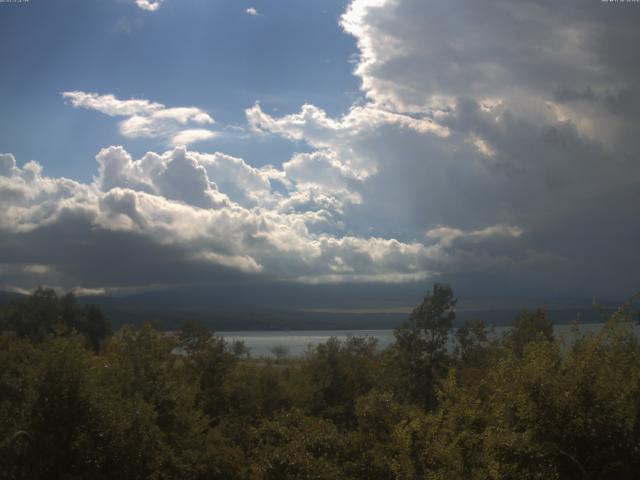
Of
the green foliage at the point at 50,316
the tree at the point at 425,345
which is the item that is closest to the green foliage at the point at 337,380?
the tree at the point at 425,345

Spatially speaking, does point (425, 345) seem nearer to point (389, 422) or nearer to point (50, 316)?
point (389, 422)

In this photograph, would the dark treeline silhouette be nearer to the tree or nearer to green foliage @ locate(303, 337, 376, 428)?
the tree

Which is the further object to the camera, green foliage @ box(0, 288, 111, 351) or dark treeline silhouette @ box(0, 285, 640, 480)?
green foliage @ box(0, 288, 111, 351)

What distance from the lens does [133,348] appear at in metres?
30.0

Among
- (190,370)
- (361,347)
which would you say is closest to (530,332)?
(361,347)

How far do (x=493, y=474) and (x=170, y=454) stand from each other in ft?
37.7

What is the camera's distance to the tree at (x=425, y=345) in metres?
32.4

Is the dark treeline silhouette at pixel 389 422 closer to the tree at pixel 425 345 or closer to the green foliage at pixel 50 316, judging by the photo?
the tree at pixel 425 345

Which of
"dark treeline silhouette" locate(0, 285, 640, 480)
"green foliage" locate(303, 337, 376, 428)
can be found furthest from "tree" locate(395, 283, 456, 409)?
"green foliage" locate(303, 337, 376, 428)

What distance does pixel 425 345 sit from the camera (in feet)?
107

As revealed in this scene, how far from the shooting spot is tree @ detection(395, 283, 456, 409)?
32.4m

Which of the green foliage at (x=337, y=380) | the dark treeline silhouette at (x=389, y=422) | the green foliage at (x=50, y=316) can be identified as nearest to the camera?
the dark treeline silhouette at (x=389, y=422)

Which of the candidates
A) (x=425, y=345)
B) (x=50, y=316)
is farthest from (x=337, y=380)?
(x=50, y=316)

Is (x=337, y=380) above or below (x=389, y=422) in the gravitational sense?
below
